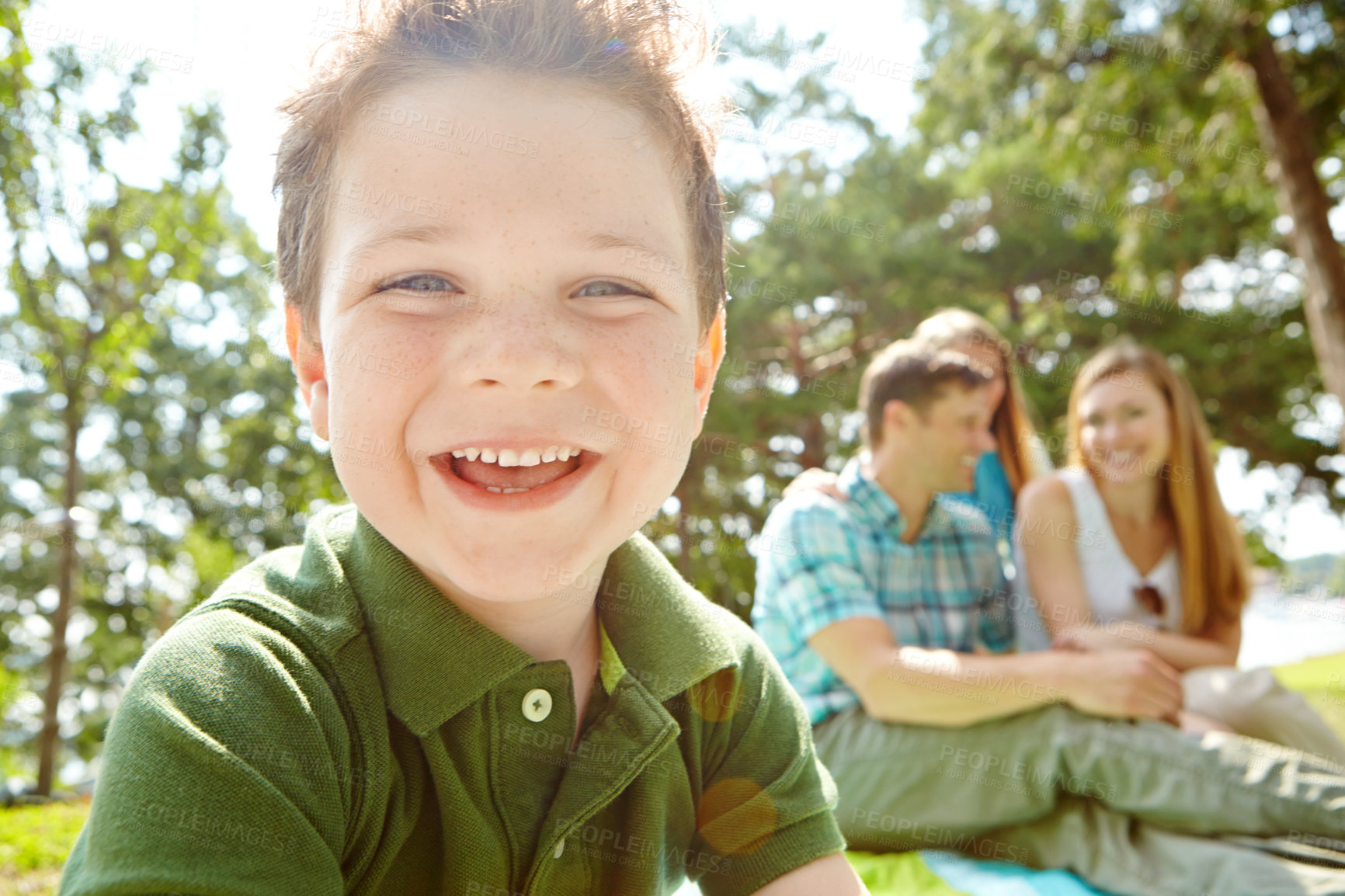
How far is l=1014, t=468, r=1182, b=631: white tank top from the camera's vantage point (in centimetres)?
302

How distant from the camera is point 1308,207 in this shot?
571cm

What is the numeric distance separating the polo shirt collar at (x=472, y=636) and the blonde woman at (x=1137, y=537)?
1883 millimetres

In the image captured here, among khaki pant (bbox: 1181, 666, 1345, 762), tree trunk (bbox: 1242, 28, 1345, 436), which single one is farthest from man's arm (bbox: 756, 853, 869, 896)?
tree trunk (bbox: 1242, 28, 1345, 436)

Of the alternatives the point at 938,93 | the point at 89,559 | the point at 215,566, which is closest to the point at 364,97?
the point at 938,93

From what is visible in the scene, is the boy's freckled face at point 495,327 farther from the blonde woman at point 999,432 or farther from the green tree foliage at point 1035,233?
the green tree foliage at point 1035,233

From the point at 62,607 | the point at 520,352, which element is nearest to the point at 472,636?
the point at 520,352

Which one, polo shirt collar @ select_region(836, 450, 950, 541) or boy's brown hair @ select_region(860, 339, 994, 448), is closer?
polo shirt collar @ select_region(836, 450, 950, 541)

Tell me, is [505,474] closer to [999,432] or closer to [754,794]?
[754,794]

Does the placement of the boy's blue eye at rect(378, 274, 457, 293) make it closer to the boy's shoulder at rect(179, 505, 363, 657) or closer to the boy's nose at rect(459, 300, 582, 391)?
the boy's nose at rect(459, 300, 582, 391)

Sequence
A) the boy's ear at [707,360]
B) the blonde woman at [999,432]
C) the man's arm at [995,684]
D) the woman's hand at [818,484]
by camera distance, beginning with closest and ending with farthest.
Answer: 1. the boy's ear at [707,360]
2. the man's arm at [995,684]
3. the woman's hand at [818,484]
4. the blonde woman at [999,432]

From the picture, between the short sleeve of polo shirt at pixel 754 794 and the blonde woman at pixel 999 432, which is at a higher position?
the blonde woman at pixel 999 432

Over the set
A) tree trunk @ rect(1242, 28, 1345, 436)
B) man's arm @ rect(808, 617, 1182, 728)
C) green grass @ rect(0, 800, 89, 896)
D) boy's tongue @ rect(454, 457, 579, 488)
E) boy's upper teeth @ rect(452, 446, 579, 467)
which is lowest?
green grass @ rect(0, 800, 89, 896)

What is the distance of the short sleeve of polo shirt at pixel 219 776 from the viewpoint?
2.24 ft

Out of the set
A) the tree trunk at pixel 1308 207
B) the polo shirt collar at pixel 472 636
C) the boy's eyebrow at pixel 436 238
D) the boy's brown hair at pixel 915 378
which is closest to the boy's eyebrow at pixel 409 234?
the boy's eyebrow at pixel 436 238
